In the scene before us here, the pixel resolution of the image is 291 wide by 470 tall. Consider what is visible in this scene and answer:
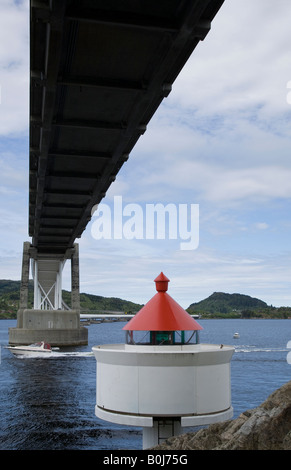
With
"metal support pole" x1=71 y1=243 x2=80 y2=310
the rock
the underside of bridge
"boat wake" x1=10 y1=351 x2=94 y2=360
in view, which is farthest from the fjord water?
the underside of bridge

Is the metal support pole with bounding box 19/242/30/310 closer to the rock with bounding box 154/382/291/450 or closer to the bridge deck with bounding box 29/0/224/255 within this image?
the bridge deck with bounding box 29/0/224/255

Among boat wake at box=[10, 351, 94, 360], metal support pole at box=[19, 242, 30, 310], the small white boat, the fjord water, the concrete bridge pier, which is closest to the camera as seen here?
the fjord water

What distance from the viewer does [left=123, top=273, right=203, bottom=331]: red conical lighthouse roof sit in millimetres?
12492

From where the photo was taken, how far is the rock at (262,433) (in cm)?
977

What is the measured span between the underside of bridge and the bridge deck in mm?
30

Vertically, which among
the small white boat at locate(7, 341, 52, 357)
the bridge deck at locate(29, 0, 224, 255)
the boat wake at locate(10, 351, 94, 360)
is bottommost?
the boat wake at locate(10, 351, 94, 360)

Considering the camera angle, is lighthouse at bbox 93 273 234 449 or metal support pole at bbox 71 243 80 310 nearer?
lighthouse at bbox 93 273 234 449

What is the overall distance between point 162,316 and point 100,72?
11343 millimetres

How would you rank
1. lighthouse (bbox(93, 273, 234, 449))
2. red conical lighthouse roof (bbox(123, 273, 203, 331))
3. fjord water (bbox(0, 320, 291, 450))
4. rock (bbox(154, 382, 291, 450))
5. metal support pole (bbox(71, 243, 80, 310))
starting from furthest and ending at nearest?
1. metal support pole (bbox(71, 243, 80, 310))
2. fjord water (bbox(0, 320, 291, 450))
3. red conical lighthouse roof (bbox(123, 273, 203, 331))
4. lighthouse (bbox(93, 273, 234, 449))
5. rock (bbox(154, 382, 291, 450))

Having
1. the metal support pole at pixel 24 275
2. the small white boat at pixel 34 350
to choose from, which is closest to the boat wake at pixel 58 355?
the small white boat at pixel 34 350

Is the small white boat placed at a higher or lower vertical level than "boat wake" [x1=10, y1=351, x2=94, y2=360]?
higher

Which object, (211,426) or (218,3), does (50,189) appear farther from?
(211,426)

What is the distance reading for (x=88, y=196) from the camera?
3881 centimetres

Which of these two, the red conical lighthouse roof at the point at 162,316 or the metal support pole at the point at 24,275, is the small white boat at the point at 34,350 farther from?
the red conical lighthouse roof at the point at 162,316
